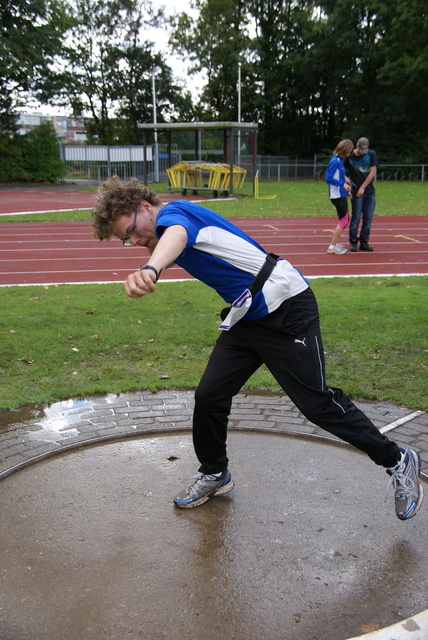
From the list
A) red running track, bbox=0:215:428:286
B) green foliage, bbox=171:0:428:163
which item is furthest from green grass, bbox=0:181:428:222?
green foliage, bbox=171:0:428:163

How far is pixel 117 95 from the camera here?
53438mm

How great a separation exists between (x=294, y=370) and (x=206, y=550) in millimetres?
997

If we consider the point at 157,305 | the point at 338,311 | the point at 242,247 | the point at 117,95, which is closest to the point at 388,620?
the point at 242,247

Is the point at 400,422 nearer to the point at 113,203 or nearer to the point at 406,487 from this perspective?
the point at 406,487

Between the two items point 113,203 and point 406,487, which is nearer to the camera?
point 113,203

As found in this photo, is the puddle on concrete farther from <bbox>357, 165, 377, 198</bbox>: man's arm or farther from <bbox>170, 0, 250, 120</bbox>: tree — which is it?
<bbox>170, 0, 250, 120</bbox>: tree

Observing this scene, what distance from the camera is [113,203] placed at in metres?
3.04

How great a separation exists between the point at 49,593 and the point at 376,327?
16.6ft

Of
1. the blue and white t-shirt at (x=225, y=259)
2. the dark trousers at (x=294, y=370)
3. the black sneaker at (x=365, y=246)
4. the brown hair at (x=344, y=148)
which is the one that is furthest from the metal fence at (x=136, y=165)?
the blue and white t-shirt at (x=225, y=259)

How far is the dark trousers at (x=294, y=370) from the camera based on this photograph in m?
3.27

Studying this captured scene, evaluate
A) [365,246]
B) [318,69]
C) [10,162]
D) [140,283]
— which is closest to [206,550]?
[140,283]

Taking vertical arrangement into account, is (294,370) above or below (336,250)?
above

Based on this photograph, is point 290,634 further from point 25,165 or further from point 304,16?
point 304,16

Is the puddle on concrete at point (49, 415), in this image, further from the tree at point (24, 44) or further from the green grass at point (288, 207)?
the tree at point (24, 44)
